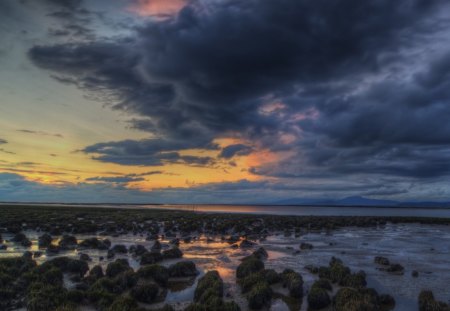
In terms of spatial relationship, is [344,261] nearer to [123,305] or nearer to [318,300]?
[318,300]

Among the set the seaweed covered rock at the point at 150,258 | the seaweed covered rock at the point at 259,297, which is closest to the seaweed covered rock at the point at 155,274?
the seaweed covered rock at the point at 150,258

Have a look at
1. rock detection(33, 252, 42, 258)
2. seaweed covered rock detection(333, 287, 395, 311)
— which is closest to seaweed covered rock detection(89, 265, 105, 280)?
rock detection(33, 252, 42, 258)

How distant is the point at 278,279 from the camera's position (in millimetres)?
18109

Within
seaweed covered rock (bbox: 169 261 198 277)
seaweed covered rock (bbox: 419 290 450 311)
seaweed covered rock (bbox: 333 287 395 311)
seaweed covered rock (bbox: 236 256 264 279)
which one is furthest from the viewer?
seaweed covered rock (bbox: 169 261 198 277)

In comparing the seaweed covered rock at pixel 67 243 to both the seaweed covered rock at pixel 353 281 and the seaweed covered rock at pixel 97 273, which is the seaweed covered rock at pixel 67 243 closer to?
the seaweed covered rock at pixel 97 273

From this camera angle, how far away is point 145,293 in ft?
48.8

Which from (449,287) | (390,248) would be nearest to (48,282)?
(449,287)

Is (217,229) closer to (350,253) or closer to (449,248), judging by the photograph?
(350,253)

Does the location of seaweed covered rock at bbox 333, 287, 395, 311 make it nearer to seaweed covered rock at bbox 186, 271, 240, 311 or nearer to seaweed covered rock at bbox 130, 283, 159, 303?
seaweed covered rock at bbox 186, 271, 240, 311

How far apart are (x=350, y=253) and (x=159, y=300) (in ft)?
64.8

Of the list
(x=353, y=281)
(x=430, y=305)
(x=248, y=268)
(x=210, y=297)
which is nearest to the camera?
(x=430, y=305)

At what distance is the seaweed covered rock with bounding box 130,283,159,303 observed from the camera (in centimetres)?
1476

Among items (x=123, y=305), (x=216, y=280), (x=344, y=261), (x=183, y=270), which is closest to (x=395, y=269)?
(x=344, y=261)

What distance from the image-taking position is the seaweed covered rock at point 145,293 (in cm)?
1476
